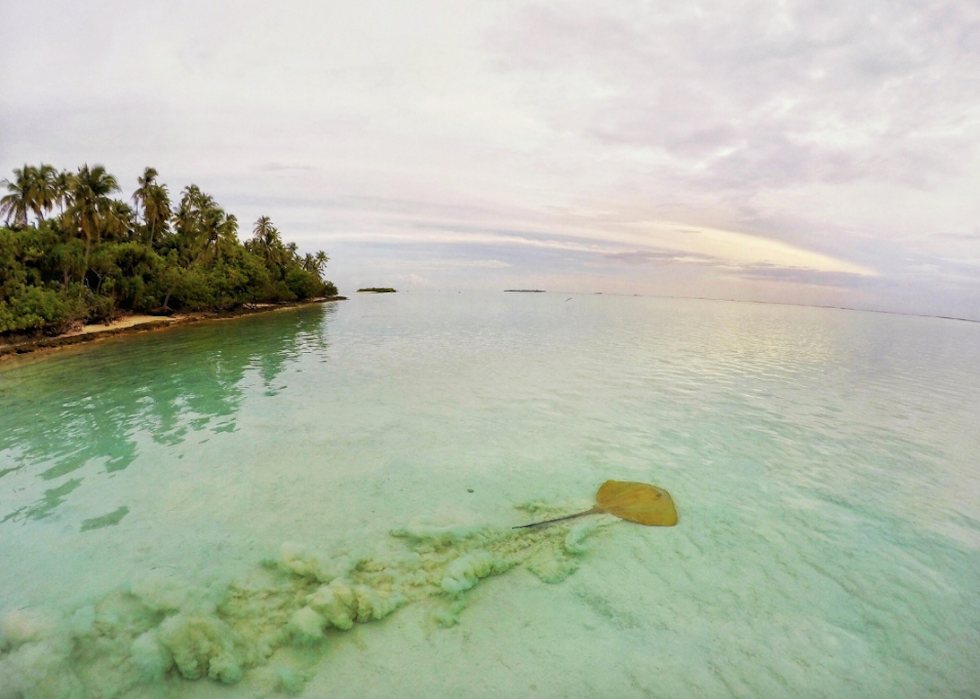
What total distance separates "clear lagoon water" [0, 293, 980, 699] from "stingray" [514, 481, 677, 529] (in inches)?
12.6

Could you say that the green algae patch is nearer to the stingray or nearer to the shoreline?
the stingray

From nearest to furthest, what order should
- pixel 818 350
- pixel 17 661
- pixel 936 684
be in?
pixel 17 661
pixel 936 684
pixel 818 350

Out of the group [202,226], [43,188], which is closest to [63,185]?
[43,188]

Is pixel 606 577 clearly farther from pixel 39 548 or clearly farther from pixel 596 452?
pixel 39 548

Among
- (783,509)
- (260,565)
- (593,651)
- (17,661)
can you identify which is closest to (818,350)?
(783,509)

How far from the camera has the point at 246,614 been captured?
5609 mm

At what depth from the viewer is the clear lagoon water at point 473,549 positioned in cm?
496

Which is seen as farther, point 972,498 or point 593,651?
point 972,498

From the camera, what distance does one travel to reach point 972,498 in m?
9.84

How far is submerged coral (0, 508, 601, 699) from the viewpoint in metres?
4.69

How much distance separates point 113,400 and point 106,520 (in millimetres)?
10738

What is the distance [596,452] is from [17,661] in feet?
35.9

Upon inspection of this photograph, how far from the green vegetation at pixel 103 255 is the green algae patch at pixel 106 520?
3023cm

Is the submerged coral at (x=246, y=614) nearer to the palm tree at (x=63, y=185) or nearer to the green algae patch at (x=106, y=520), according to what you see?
the green algae patch at (x=106, y=520)
